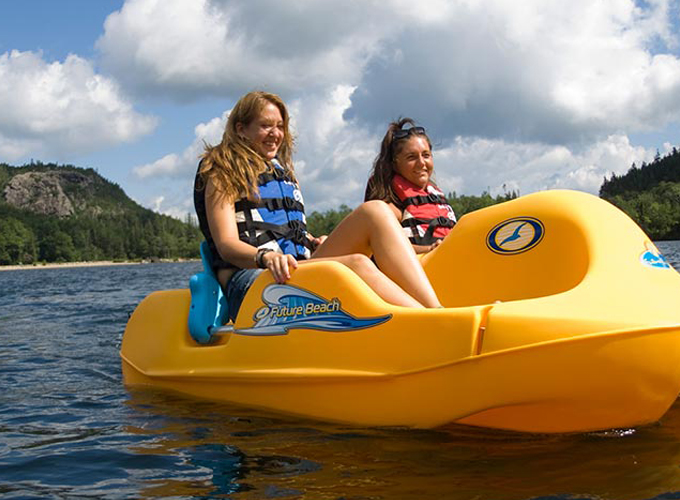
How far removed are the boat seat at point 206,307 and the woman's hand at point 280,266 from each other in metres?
0.72

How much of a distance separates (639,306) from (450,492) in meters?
0.98

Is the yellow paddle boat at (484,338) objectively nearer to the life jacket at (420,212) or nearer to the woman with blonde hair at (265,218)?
the woman with blonde hair at (265,218)

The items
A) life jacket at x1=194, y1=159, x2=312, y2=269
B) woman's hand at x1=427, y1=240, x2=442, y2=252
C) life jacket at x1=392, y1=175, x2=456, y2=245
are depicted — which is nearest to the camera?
life jacket at x1=194, y1=159, x2=312, y2=269

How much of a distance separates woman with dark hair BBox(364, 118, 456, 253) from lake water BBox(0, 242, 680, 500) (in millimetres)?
1674

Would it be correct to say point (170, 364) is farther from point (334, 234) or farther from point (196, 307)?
point (334, 234)

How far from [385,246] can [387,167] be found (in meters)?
1.45

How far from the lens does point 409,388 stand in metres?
2.83

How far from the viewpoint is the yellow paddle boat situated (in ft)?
8.19

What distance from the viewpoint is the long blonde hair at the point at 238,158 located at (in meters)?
3.80

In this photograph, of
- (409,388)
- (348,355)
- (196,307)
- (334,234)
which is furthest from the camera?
(196,307)

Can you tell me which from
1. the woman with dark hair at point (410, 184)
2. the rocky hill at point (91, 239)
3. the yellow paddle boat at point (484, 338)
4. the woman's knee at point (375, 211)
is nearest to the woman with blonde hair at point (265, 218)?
the woman's knee at point (375, 211)

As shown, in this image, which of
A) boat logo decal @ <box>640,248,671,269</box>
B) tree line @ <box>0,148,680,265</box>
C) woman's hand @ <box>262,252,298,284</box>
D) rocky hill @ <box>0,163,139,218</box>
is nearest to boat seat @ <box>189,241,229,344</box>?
woman's hand @ <box>262,252,298,284</box>

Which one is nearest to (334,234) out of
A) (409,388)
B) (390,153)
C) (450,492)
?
(409,388)

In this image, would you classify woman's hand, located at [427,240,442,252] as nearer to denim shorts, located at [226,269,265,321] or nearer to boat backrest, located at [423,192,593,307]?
boat backrest, located at [423,192,593,307]
